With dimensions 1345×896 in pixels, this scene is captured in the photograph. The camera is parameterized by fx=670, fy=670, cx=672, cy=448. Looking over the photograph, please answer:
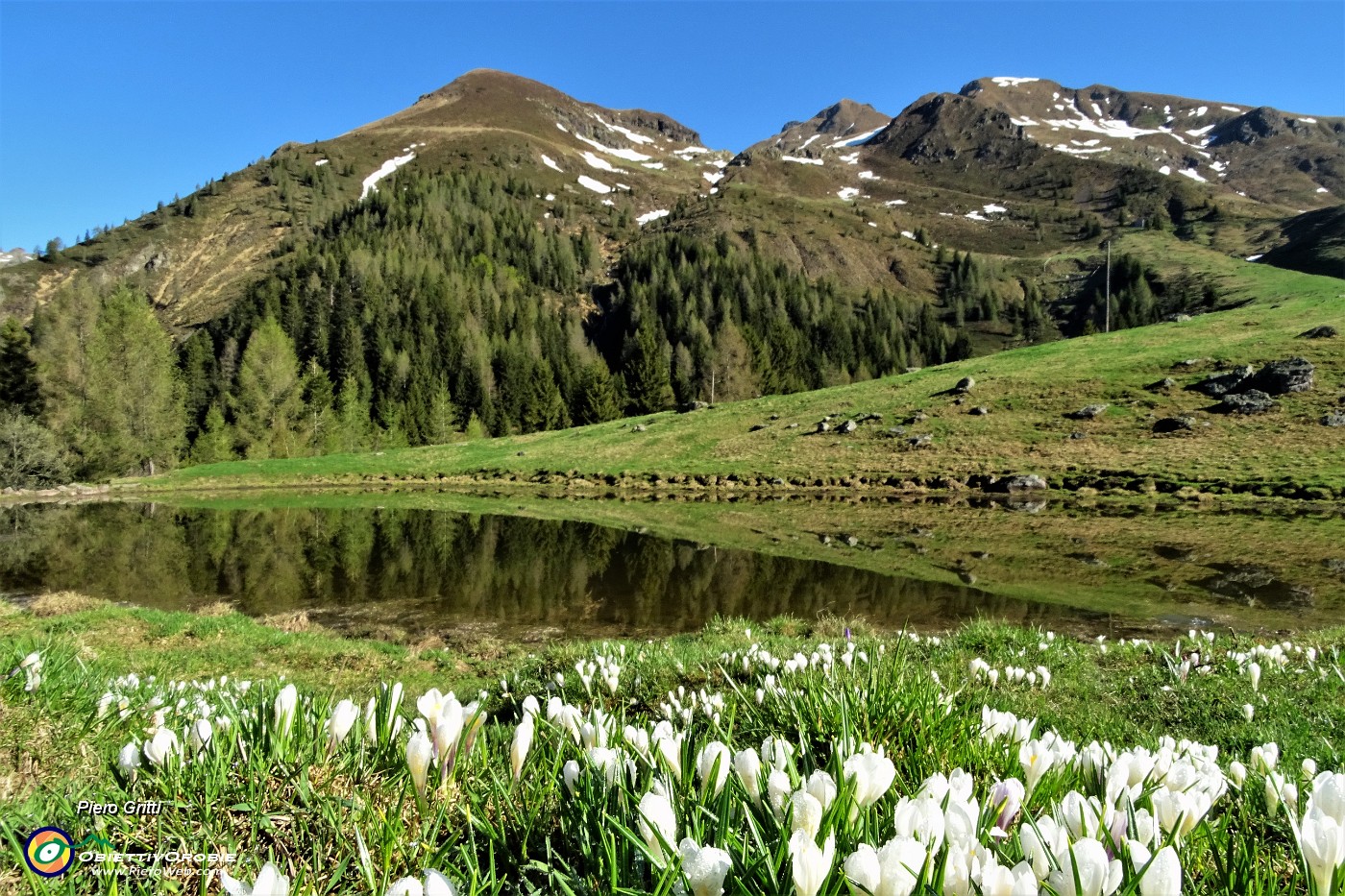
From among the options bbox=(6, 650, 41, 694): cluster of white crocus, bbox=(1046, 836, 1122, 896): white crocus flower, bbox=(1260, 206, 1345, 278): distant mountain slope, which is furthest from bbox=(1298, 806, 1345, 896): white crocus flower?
bbox=(1260, 206, 1345, 278): distant mountain slope

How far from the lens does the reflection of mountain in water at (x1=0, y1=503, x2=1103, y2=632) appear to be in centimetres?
1677

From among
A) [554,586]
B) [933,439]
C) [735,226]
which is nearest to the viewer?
[554,586]

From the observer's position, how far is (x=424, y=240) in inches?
6127

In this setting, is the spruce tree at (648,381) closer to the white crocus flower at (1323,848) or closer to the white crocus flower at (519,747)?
the white crocus flower at (519,747)

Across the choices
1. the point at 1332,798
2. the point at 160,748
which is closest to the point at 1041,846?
the point at 1332,798

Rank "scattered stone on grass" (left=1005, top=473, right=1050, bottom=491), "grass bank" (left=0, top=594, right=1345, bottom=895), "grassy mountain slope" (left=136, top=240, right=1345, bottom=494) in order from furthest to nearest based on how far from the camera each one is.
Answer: "grassy mountain slope" (left=136, top=240, right=1345, bottom=494)
"scattered stone on grass" (left=1005, top=473, right=1050, bottom=491)
"grass bank" (left=0, top=594, right=1345, bottom=895)

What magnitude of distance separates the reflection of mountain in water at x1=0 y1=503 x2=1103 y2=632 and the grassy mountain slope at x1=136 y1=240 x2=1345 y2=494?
23256 mm

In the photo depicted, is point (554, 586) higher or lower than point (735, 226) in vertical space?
lower

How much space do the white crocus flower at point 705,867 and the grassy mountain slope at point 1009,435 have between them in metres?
41.9

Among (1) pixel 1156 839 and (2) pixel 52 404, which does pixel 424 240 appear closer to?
(2) pixel 52 404

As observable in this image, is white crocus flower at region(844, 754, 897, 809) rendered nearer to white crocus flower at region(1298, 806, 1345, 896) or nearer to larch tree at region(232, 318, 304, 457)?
white crocus flower at region(1298, 806, 1345, 896)

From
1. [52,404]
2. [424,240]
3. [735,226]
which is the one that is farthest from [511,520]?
[735,226]

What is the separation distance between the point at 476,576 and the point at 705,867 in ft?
70.8

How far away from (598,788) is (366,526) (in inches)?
1390
